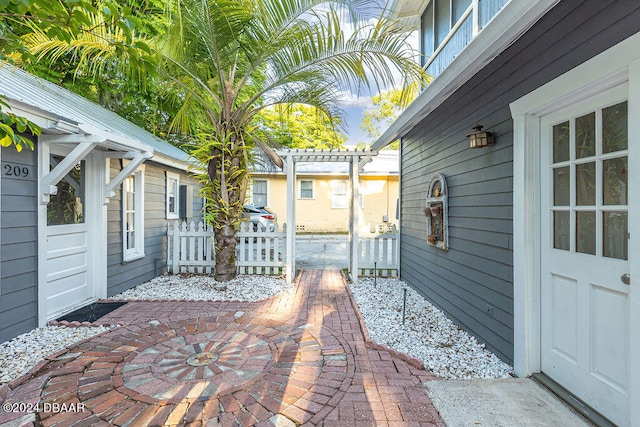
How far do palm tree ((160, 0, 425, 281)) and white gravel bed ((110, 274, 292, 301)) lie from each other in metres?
0.33

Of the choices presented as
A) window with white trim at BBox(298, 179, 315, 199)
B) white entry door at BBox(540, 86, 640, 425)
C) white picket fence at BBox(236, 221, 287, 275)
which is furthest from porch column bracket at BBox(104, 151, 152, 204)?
window with white trim at BBox(298, 179, 315, 199)

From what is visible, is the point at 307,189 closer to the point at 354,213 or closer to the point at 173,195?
the point at 173,195

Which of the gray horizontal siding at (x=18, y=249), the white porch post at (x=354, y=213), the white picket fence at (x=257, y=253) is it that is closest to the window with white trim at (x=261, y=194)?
the white picket fence at (x=257, y=253)

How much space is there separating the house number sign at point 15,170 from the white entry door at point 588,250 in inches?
188

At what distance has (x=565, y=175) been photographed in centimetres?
233

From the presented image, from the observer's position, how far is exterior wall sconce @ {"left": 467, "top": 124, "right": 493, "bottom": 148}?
3054 millimetres

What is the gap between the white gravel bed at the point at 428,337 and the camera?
8.89 feet

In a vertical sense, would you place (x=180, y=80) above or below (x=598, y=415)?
above

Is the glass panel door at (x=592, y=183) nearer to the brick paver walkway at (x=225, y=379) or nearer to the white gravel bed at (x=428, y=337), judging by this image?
the white gravel bed at (x=428, y=337)

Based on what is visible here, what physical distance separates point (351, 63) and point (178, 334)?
13.0ft

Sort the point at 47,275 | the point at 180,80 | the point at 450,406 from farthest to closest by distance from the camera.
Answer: the point at 180,80 → the point at 47,275 → the point at 450,406

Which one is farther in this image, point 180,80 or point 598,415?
point 180,80

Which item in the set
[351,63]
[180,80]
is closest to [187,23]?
[180,80]

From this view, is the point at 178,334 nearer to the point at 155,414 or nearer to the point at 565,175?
the point at 155,414
